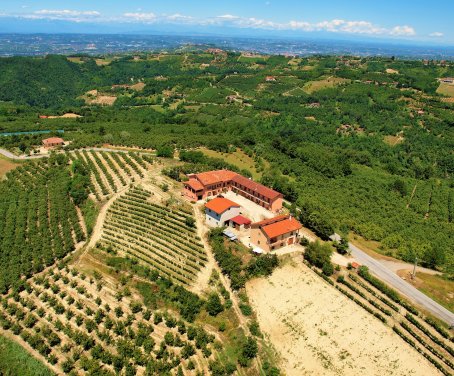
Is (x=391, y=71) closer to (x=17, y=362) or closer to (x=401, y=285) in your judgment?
(x=401, y=285)

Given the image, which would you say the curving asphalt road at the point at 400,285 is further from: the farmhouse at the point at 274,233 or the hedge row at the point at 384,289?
the farmhouse at the point at 274,233

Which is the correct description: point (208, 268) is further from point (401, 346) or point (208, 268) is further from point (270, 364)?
point (401, 346)

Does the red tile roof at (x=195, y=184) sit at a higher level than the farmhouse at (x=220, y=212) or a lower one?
higher

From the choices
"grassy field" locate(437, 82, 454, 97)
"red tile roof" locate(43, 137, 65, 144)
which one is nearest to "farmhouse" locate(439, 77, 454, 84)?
"grassy field" locate(437, 82, 454, 97)

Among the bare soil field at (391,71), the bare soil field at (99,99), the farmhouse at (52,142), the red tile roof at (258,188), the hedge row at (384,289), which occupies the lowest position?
the bare soil field at (99,99)

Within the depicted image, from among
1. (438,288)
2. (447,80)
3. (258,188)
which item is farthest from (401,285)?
(447,80)

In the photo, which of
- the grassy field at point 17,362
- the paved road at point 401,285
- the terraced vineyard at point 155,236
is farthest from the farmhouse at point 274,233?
the grassy field at point 17,362
